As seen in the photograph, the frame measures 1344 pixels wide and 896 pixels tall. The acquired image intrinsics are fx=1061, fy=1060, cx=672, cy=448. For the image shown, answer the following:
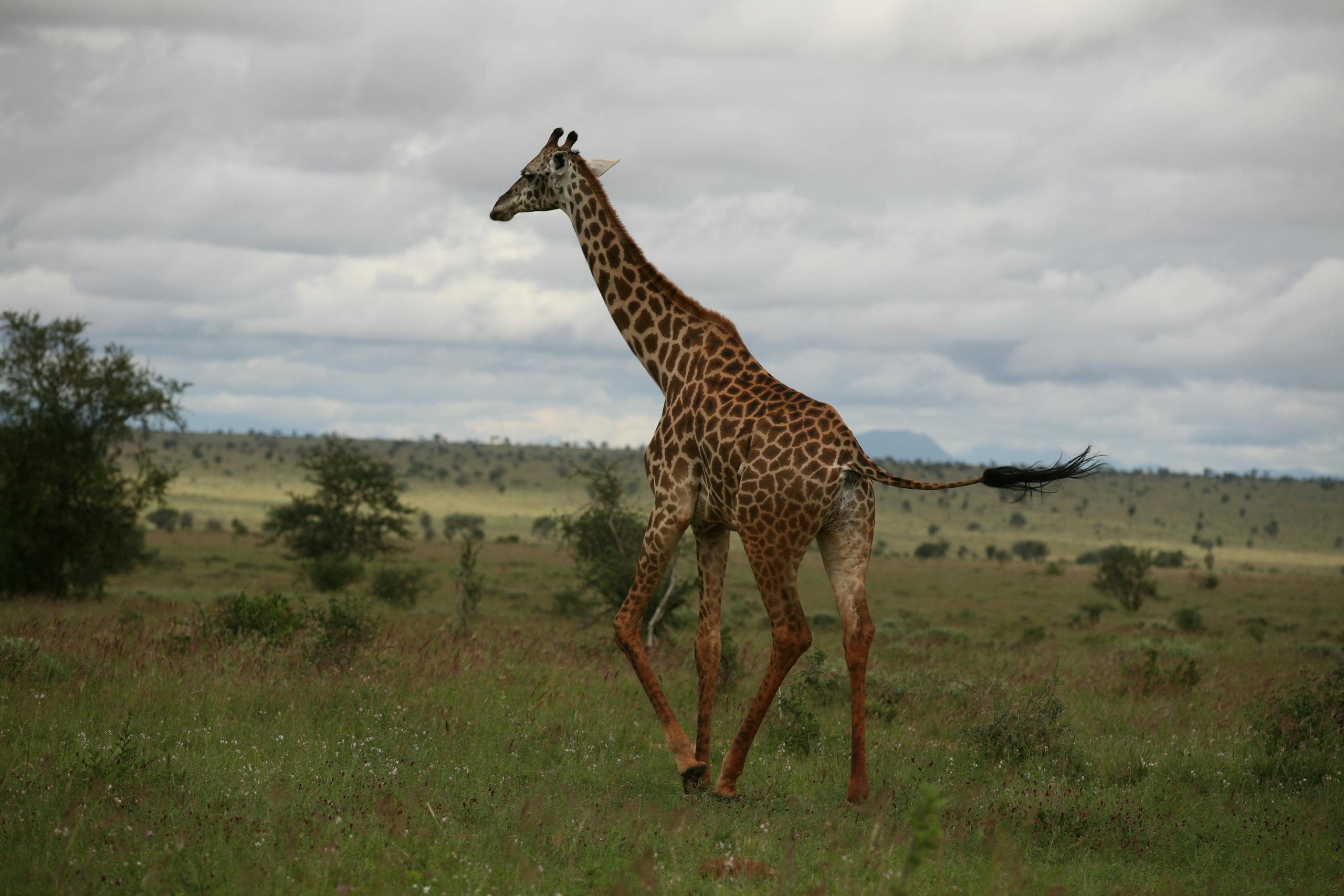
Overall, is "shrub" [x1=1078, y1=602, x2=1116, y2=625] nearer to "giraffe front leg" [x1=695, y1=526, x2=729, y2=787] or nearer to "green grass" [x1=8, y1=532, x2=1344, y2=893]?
"green grass" [x1=8, y1=532, x2=1344, y2=893]

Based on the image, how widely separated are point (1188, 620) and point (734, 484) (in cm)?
2862

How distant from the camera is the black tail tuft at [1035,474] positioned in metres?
7.37

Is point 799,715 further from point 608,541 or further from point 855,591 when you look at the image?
point 608,541

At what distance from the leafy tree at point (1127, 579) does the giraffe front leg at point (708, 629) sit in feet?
114

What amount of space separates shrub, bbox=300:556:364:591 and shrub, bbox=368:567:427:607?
0.82 m

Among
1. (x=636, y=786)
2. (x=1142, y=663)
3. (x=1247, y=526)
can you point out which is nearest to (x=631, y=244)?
(x=636, y=786)

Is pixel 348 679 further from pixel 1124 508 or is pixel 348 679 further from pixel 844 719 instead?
pixel 1124 508

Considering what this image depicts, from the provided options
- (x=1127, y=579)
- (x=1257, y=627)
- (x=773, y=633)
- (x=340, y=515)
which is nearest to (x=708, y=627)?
(x=773, y=633)

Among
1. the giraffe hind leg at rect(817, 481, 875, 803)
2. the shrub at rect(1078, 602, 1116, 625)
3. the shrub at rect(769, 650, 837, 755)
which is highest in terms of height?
the giraffe hind leg at rect(817, 481, 875, 803)

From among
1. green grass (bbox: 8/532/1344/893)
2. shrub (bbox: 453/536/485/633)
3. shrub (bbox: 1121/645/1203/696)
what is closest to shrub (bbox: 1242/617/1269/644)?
shrub (bbox: 1121/645/1203/696)

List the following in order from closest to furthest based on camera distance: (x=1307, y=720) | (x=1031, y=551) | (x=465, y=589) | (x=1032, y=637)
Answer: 1. (x=1307, y=720)
2. (x=465, y=589)
3. (x=1032, y=637)
4. (x=1031, y=551)

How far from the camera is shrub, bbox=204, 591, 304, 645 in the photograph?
11820 mm

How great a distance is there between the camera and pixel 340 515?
36156 mm

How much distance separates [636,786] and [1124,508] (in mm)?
109315
